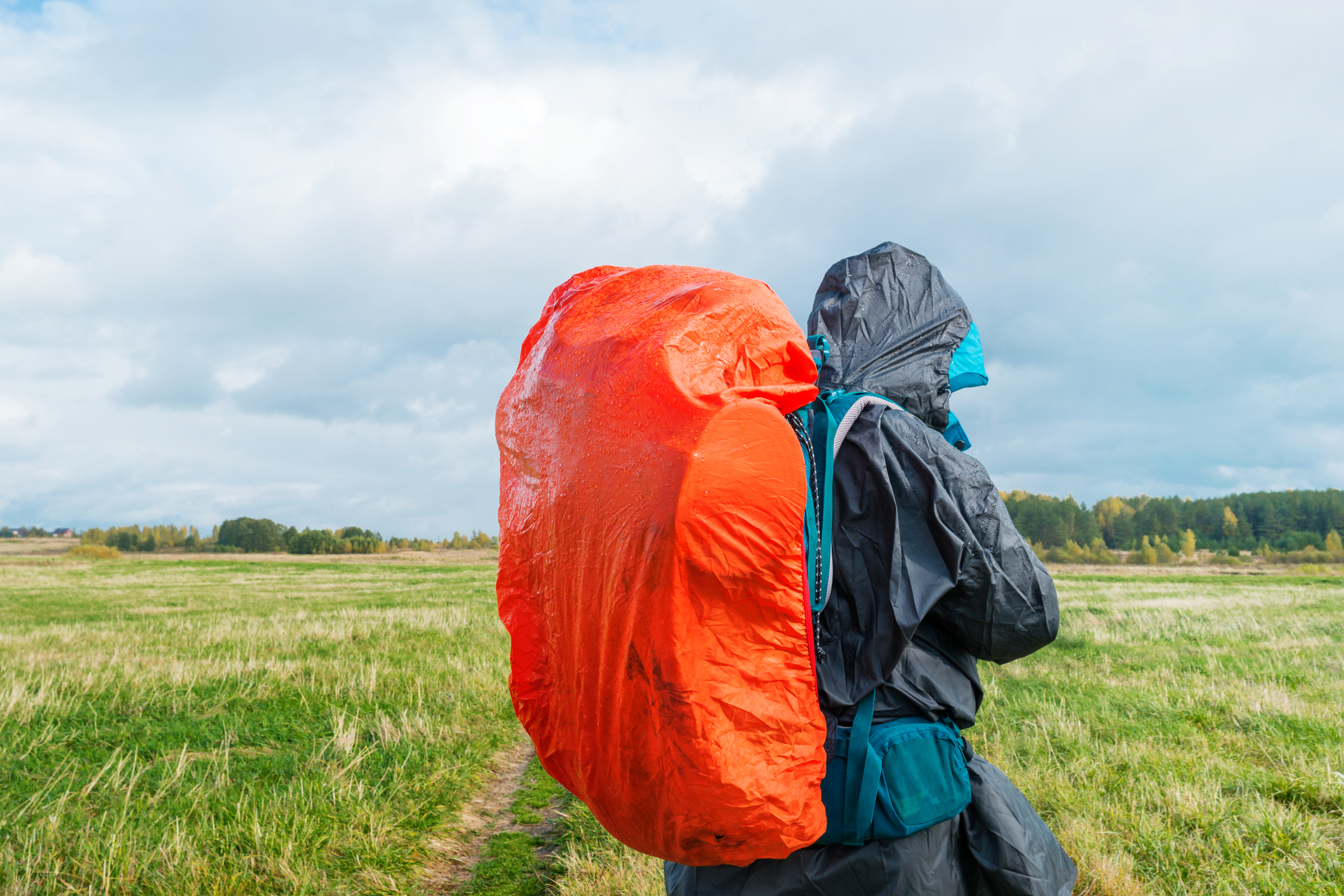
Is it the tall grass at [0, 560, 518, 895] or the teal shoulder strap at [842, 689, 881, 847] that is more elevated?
the teal shoulder strap at [842, 689, 881, 847]

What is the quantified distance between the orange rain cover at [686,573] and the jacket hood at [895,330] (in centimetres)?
46

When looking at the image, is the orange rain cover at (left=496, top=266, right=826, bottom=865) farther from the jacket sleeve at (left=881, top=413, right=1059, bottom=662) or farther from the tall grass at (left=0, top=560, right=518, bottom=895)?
the tall grass at (left=0, top=560, right=518, bottom=895)

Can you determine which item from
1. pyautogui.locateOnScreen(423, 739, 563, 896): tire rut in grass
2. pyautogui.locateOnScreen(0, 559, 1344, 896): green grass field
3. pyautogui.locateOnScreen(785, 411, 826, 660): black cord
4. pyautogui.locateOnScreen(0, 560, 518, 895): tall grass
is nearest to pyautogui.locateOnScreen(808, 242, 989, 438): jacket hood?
pyautogui.locateOnScreen(785, 411, 826, 660): black cord

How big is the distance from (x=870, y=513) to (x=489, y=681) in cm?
839

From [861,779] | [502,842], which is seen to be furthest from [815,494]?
[502,842]

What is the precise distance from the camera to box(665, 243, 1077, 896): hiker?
6.45 feet

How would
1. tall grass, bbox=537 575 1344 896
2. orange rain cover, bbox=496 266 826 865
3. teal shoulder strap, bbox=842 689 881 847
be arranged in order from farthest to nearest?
tall grass, bbox=537 575 1344 896 < teal shoulder strap, bbox=842 689 881 847 < orange rain cover, bbox=496 266 826 865

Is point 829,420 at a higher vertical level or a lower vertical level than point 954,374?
lower

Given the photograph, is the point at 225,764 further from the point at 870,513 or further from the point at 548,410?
the point at 870,513

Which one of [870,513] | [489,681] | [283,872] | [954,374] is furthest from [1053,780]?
[489,681]

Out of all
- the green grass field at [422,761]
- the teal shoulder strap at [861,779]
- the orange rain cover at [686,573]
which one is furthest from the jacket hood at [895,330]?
the green grass field at [422,761]

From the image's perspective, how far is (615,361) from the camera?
1.91m

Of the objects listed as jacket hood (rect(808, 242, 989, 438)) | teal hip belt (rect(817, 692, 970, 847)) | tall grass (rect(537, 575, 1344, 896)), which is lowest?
tall grass (rect(537, 575, 1344, 896))

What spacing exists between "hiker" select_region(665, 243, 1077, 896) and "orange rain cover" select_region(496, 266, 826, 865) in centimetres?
24
